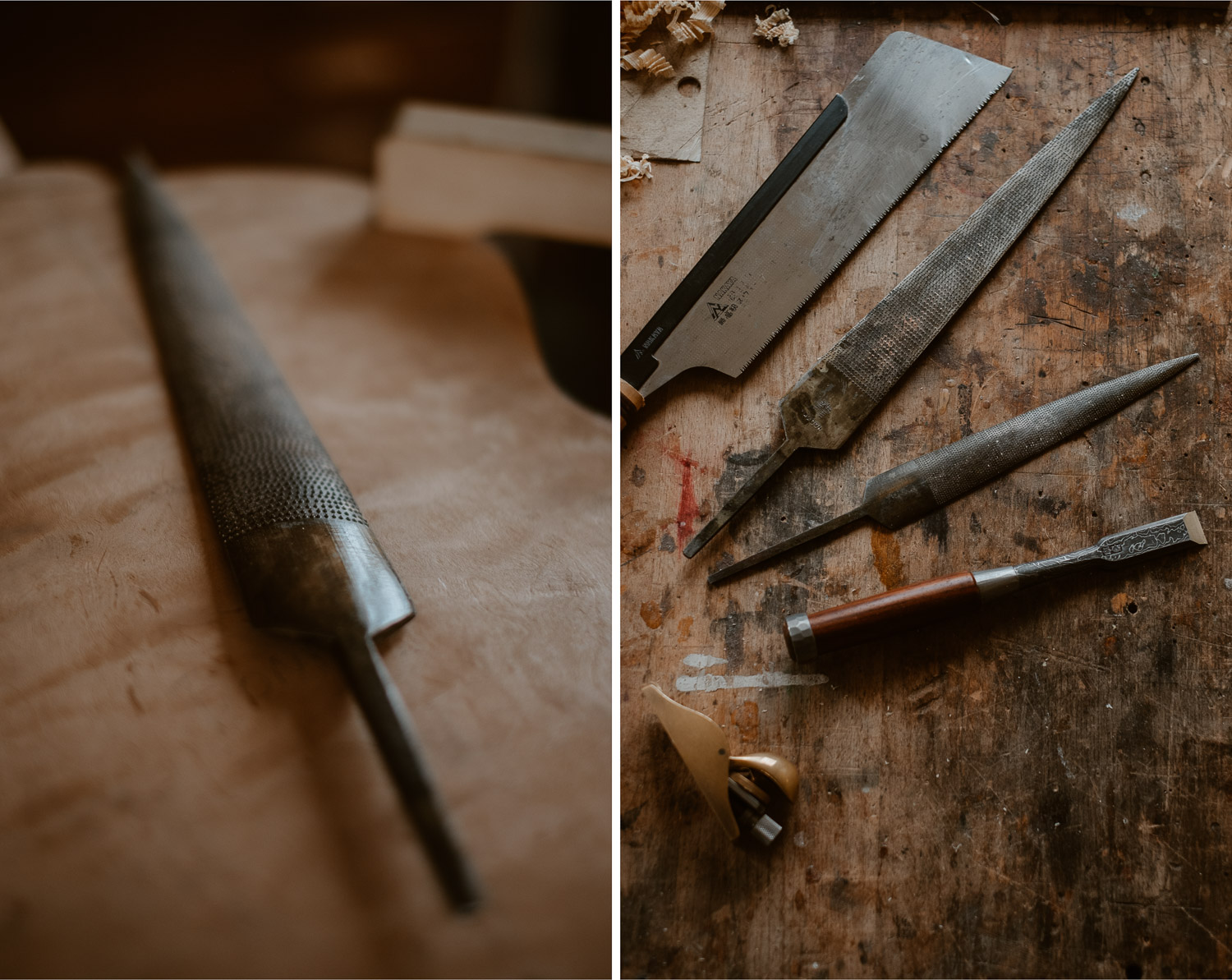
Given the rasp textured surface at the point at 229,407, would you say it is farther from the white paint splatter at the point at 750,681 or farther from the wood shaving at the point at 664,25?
the wood shaving at the point at 664,25

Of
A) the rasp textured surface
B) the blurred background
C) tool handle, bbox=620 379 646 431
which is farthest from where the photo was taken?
A: the blurred background

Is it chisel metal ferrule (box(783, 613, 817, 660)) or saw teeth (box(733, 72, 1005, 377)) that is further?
saw teeth (box(733, 72, 1005, 377))

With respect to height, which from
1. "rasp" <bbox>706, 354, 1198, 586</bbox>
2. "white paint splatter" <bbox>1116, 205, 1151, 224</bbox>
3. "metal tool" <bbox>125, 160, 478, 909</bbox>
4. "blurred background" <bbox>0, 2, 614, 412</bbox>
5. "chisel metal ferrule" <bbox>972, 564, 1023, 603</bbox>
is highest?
"blurred background" <bbox>0, 2, 614, 412</bbox>

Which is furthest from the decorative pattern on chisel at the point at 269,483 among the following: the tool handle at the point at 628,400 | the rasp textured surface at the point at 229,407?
the tool handle at the point at 628,400

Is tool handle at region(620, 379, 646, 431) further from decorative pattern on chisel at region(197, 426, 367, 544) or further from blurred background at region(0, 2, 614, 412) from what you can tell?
blurred background at region(0, 2, 614, 412)

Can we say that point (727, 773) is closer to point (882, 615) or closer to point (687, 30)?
point (882, 615)

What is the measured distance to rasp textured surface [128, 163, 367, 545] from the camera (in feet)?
1.62

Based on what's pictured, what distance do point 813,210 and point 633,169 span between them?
211 millimetres

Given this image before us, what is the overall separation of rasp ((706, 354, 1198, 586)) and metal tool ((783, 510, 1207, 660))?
0.08 meters

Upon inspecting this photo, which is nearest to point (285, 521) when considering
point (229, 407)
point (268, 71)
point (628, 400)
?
point (229, 407)

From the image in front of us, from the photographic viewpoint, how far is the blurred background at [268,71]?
906 mm

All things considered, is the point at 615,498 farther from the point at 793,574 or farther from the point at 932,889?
the point at 932,889

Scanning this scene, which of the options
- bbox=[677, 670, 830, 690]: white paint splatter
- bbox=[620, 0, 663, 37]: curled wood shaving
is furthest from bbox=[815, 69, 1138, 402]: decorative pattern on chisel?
bbox=[620, 0, 663, 37]: curled wood shaving

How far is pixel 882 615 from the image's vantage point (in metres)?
0.63
